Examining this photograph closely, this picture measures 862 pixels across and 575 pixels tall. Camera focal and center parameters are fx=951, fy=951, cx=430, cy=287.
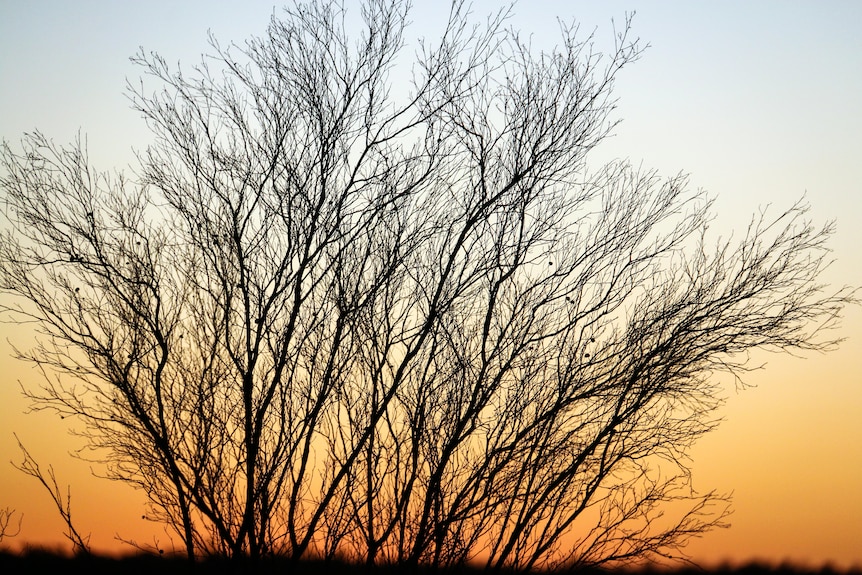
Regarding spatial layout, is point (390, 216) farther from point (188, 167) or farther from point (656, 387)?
point (656, 387)

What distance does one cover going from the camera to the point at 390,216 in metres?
8.27

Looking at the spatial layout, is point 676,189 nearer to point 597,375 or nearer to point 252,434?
point 597,375

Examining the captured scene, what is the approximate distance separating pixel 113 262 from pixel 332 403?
7.39ft

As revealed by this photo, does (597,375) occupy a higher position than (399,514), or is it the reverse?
(597,375)

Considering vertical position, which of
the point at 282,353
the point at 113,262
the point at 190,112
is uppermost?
the point at 190,112

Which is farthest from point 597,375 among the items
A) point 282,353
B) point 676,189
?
point 282,353

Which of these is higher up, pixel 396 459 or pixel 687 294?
pixel 687 294

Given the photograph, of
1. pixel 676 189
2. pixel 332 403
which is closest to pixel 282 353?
pixel 332 403

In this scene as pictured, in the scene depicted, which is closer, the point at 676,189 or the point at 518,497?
the point at 518,497

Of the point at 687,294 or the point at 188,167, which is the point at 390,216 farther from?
the point at 687,294

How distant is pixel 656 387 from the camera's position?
26.4ft

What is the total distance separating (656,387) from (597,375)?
0.50 meters

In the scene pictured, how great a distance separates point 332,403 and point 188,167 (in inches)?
94.7

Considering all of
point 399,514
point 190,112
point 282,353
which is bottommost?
point 399,514
